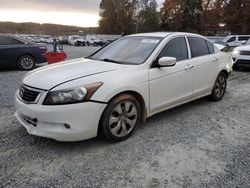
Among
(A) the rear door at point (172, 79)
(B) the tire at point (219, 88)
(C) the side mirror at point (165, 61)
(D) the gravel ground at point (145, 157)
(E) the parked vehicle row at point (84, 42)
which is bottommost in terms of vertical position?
(E) the parked vehicle row at point (84, 42)

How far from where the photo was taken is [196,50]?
5.43 m

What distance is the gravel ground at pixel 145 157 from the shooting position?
3074mm

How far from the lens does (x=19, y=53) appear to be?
1016cm

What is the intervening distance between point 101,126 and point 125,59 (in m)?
1.29

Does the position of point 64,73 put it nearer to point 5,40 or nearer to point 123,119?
point 123,119

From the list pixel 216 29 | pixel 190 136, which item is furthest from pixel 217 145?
pixel 216 29

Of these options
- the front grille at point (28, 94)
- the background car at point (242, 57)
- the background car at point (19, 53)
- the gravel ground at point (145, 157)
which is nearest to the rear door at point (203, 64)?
the gravel ground at point (145, 157)

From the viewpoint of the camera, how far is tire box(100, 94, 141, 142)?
3770mm

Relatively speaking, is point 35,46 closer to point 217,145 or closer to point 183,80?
point 183,80

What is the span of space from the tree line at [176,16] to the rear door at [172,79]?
46.4 metres

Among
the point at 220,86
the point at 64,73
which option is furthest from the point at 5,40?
the point at 220,86

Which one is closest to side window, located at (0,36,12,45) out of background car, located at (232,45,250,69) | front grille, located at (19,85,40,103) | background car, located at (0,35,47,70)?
background car, located at (0,35,47,70)

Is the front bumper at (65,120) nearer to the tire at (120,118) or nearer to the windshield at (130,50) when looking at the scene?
the tire at (120,118)

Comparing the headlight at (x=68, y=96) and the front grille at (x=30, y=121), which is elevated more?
the headlight at (x=68, y=96)
